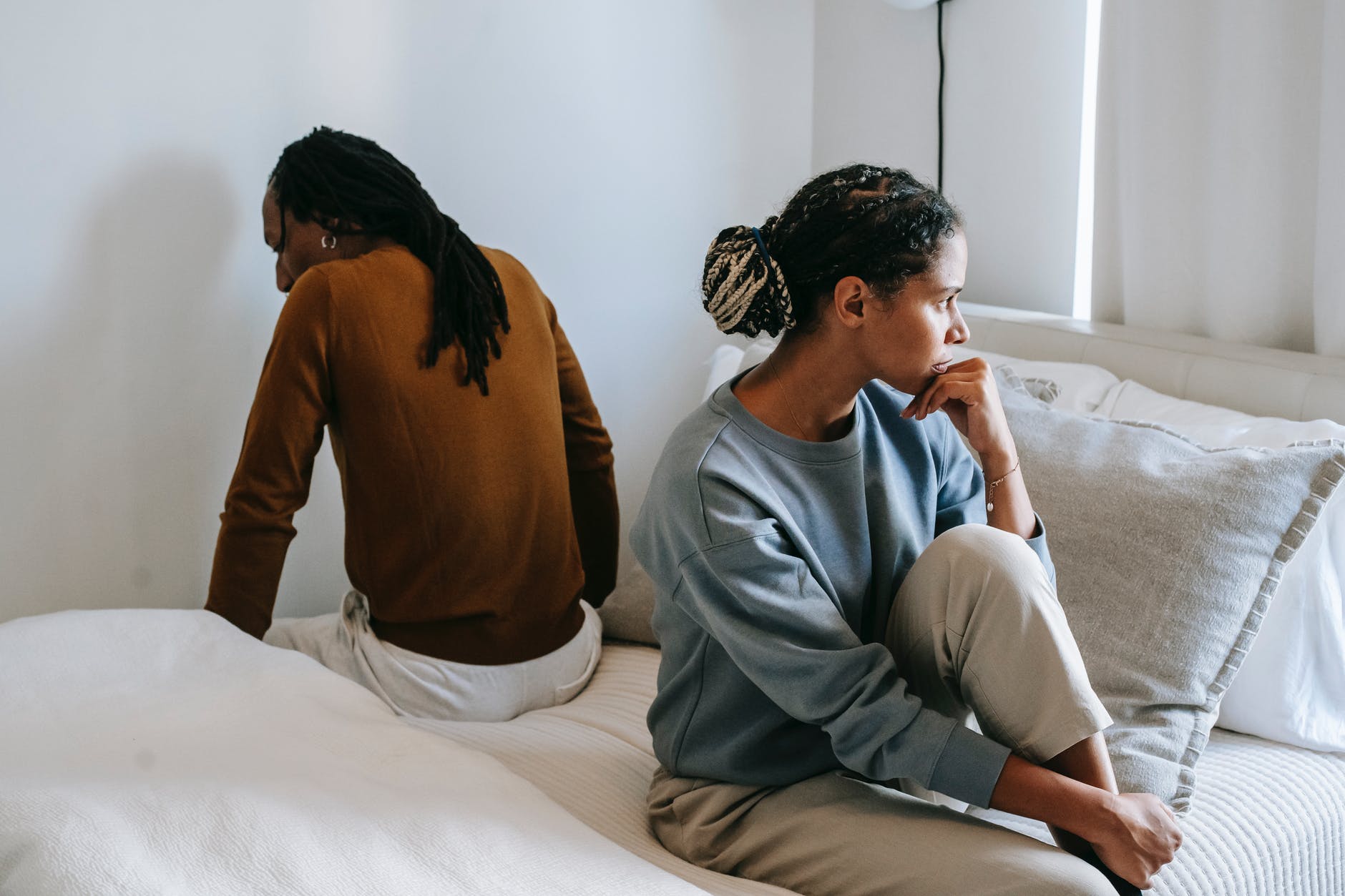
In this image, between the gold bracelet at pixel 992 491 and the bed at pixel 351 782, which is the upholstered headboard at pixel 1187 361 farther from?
the gold bracelet at pixel 992 491

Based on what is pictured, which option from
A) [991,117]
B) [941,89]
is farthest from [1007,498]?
[941,89]

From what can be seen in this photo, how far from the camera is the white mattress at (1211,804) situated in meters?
1.18

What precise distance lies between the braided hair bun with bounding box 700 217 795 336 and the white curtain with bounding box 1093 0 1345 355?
35.1 inches

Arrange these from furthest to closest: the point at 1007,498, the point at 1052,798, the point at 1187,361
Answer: the point at 1187,361 < the point at 1007,498 < the point at 1052,798

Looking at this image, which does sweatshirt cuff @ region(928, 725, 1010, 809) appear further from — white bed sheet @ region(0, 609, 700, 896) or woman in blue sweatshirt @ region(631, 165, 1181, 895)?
white bed sheet @ region(0, 609, 700, 896)

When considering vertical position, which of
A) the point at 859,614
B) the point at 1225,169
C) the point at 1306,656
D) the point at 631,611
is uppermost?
the point at 1225,169

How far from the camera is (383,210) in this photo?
1713 mm

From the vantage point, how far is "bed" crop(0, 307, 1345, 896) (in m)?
0.96

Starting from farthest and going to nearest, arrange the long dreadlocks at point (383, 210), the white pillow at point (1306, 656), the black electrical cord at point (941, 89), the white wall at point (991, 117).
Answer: the black electrical cord at point (941, 89) < the white wall at point (991, 117) < the long dreadlocks at point (383, 210) < the white pillow at point (1306, 656)

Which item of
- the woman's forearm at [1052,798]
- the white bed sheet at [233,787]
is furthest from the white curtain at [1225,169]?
the white bed sheet at [233,787]

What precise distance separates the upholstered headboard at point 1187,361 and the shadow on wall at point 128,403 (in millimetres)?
1297

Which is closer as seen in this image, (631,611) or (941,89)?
(631,611)

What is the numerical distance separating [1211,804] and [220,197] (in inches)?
66.0

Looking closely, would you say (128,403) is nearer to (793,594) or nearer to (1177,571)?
(793,594)
